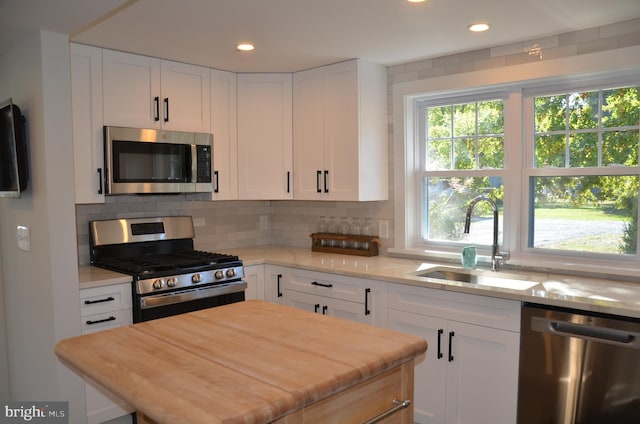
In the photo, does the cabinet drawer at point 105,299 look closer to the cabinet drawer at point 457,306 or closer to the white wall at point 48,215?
the white wall at point 48,215

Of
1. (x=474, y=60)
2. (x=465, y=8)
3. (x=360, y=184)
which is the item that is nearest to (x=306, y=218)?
(x=360, y=184)

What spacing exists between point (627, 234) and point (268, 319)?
214cm

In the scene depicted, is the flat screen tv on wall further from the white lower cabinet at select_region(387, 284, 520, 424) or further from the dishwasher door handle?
Answer: the dishwasher door handle

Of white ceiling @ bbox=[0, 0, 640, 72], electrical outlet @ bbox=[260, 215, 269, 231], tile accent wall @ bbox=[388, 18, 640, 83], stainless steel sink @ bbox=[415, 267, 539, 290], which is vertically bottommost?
stainless steel sink @ bbox=[415, 267, 539, 290]

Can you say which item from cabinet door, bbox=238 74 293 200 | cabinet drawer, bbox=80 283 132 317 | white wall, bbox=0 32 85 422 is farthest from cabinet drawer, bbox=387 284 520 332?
white wall, bbox=0 32 85 422

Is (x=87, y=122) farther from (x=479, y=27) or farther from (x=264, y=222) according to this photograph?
(x=479, y=27)

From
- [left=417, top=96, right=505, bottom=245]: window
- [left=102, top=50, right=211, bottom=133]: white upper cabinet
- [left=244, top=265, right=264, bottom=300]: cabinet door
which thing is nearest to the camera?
[left=102, top=50, right=211, bottom=133]: white upper cabinet

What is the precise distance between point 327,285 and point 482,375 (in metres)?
1.09

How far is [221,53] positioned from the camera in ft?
10.7

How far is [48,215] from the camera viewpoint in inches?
99.1

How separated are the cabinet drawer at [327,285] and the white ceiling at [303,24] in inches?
56.7

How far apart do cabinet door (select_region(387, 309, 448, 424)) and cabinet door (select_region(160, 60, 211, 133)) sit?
193 cm

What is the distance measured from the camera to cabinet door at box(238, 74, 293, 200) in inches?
151

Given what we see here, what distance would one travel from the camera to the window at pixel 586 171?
2.81 meters
